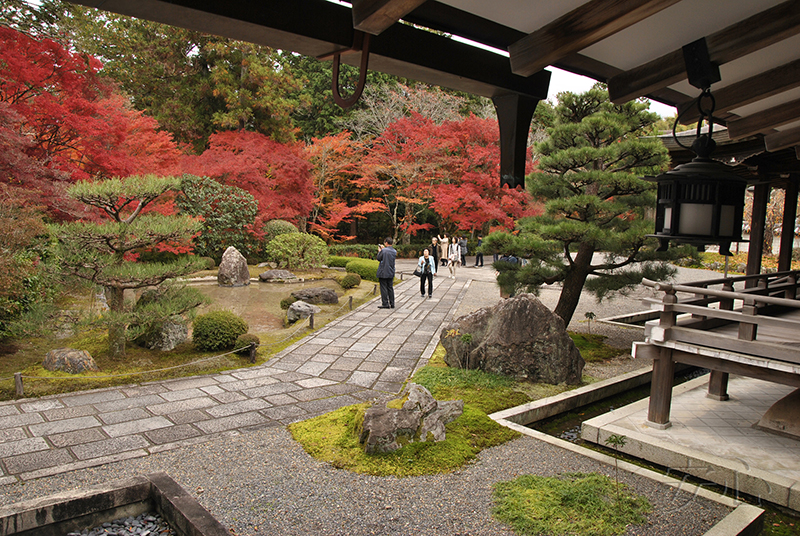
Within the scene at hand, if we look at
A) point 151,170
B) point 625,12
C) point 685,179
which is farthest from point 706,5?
point 151,170

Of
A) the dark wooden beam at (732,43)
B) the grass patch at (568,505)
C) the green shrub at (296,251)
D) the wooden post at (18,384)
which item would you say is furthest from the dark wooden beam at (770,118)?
→ the green shrub at (296,251)

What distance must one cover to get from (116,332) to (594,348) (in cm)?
711

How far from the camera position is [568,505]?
3475 millimetres

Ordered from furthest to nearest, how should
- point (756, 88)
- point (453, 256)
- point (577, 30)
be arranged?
point (453, 256) < point (756, 88) < point (577, 30)

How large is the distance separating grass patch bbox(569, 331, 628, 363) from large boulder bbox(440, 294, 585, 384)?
135 cm

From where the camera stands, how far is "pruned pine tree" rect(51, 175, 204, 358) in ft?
19.5

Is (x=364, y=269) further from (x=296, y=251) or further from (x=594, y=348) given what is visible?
(x=594, y=348)

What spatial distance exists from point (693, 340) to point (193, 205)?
1395 cm

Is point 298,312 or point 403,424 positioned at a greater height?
point 298,312

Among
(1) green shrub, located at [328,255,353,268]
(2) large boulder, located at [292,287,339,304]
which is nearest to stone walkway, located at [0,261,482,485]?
(2) large boulder, located at [292,287,339,304]

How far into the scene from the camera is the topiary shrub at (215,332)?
700cm

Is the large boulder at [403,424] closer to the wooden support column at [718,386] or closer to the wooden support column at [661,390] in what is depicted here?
the wooden support column at [661,390]

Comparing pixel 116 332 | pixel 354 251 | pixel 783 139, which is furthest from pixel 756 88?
pixel 354 251

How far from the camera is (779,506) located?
12.9ft
